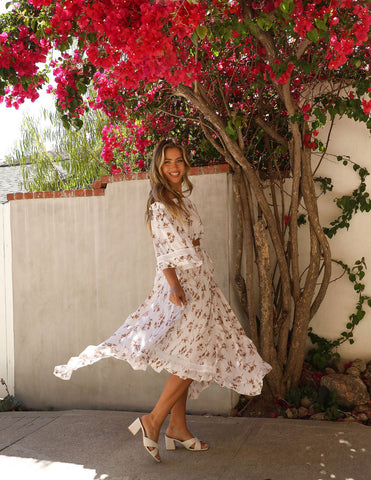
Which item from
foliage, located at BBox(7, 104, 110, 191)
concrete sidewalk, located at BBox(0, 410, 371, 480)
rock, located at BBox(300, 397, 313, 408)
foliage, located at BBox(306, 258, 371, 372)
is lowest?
concrete sidewalk, located at BBox(0, 410, 371, 480)

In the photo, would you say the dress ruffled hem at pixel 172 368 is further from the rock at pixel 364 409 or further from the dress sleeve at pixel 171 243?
the rock at pixel 364 409

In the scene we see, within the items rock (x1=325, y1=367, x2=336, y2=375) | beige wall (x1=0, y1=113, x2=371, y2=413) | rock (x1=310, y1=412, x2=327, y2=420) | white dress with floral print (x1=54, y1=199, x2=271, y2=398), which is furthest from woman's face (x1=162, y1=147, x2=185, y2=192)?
rock (x1=325, y1=367, x2=336, y2=375)

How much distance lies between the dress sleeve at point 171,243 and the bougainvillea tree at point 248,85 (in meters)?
0.82

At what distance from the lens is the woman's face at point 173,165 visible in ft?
11.1

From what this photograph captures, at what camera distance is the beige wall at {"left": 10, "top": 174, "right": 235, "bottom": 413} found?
4.20 metres

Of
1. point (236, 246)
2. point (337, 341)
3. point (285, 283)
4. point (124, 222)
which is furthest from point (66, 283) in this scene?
point (337, 341)

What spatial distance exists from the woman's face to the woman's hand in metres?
0.65

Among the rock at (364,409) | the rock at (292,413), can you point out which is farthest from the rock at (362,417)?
the rock at (292,413)

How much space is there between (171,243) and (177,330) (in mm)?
527

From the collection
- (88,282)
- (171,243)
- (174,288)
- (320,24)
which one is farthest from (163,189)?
(88,282)

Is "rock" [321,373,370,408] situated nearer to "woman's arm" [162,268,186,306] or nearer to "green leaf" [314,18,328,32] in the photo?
"woman's arm" [162,268,186,306]

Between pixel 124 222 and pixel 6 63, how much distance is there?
156cm

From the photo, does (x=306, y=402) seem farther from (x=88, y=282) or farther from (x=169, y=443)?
(x=88, y=282)

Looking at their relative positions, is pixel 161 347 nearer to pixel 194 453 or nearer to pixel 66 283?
pixel 194 453
